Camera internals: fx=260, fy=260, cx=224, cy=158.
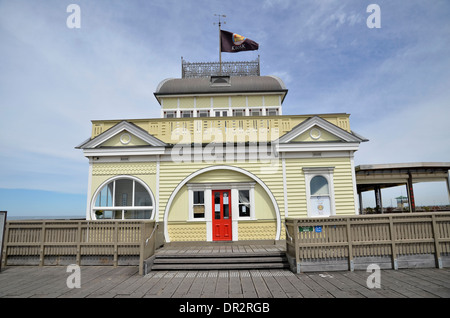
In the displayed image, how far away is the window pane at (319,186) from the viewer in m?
10.8

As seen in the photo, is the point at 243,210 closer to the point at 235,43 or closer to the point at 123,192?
the point at 123,192

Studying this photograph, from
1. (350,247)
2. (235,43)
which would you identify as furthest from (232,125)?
(235,43)

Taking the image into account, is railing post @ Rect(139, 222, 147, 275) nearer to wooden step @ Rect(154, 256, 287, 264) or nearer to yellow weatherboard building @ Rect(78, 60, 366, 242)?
wooden step @ Rect(154, 256, 287, 264)

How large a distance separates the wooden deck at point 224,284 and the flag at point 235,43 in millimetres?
Answer: 14384

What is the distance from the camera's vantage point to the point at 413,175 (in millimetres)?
16906

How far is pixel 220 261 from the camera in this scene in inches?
328

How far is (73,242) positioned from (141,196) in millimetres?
2932

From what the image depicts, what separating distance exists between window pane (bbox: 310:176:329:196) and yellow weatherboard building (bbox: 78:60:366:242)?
0.04 metres

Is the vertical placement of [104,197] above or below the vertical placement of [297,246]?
above

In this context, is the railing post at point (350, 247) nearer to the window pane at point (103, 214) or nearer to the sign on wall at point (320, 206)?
the sign on wall at point (320, 206)

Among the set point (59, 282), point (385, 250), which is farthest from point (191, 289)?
point (385, 250)

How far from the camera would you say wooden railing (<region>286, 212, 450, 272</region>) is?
7758 millimetres
